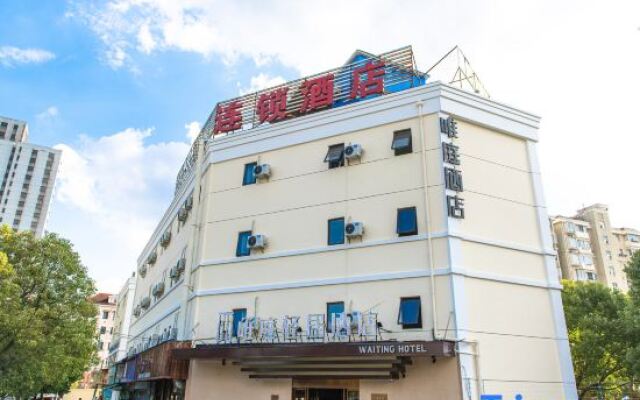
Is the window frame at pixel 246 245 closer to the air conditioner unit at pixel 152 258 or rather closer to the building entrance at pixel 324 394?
the building entrance at pixel 324 394

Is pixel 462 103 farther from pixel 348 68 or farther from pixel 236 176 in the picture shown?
pixel 236 176

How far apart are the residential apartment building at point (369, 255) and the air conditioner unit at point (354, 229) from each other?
0.20 ft

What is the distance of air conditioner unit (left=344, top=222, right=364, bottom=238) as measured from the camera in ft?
52.7

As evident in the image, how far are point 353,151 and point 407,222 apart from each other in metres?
3.27

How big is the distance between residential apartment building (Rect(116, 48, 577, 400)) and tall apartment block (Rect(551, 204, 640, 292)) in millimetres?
53181

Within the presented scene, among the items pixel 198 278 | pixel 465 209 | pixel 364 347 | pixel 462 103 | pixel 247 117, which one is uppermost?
pixel 247 117

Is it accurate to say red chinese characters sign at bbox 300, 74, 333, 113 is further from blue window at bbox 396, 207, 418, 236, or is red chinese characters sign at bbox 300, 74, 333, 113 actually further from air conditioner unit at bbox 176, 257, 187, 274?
air conditioner unit at bbox 176, 257, 187, 274

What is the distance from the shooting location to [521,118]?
18.0 m

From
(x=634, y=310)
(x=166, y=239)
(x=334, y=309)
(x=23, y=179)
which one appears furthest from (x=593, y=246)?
(x=23, y=179)

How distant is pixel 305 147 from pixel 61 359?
16.2m

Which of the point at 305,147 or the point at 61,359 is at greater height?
the point at 305,147

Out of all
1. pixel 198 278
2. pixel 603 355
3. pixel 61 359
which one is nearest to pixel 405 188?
pixel 198 278

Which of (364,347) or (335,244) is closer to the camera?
(364,347)

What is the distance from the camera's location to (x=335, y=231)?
16859 mm
